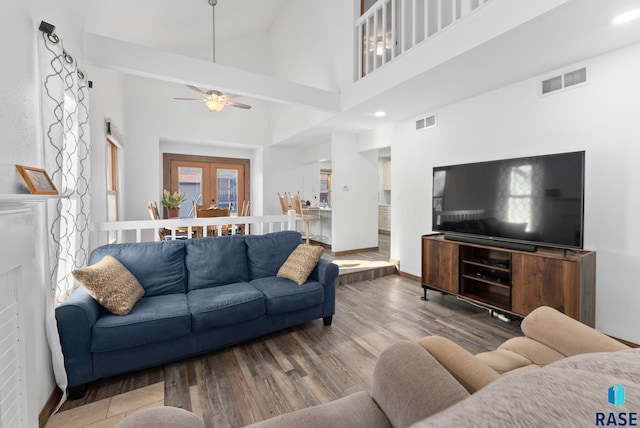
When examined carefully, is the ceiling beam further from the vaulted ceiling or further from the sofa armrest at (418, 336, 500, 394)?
the sofa armrest at (418, 336, 500, 394)

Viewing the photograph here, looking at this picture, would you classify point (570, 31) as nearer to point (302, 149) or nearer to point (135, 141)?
point (302, 149)

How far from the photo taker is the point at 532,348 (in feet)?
4.81

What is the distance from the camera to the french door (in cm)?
646

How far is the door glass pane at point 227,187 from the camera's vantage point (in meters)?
7.04

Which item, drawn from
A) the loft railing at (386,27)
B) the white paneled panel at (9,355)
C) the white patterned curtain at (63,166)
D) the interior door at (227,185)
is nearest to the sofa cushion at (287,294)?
the white patterned curtain at (63,166)

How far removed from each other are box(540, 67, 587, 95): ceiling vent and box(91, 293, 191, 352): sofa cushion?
12.7 ft

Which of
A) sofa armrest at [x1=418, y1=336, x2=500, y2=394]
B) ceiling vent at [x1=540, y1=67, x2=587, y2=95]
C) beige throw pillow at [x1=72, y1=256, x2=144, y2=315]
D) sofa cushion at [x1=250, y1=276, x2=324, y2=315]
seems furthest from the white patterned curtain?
ceiling vent at [x1=540, y1=67, x2=587, y2=95]

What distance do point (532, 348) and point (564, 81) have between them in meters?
2.61

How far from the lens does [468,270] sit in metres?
3.25

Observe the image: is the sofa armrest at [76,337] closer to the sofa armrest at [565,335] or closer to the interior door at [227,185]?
the sofa armrest at [565,335]

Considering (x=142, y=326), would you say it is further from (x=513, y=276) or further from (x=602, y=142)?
(x=602, y=142)

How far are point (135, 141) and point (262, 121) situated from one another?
267 cm

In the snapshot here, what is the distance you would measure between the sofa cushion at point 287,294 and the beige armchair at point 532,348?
1.50m

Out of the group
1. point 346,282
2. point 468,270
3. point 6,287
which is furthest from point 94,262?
point 468,270
